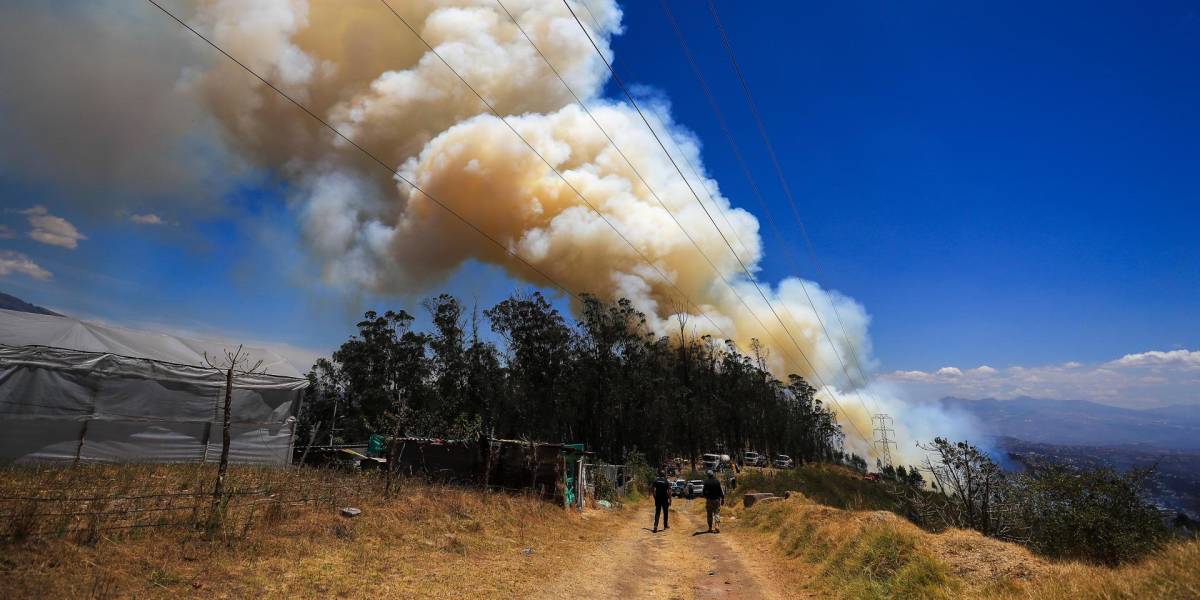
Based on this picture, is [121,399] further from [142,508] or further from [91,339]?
[142,508]

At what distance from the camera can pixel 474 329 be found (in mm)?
53250

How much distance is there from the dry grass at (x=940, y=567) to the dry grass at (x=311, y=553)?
18.4 ft

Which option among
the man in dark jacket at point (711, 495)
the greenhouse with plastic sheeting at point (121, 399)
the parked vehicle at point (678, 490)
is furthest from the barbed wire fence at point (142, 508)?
the parked vehicle at point (678, 490)

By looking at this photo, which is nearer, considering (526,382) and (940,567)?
(940,567)

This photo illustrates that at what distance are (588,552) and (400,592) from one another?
620 centimetres

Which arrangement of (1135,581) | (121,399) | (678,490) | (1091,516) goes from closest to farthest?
1. (1135,581)
2. (1091,516)
3. (121,399)
4. (678,490)

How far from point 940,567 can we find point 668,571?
5435mm

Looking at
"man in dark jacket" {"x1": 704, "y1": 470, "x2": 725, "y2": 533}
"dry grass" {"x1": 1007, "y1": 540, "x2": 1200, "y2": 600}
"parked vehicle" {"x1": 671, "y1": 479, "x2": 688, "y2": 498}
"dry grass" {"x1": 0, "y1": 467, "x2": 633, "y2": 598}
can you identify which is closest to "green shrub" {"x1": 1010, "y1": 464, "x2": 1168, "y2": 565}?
"dry grass" {"x1": 1007, "y1": 540, "x2": 1200, "y2": 600}

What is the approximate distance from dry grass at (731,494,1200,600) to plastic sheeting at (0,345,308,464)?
16.9 m

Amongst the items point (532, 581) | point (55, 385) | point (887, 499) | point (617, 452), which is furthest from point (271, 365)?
point (887, 499)

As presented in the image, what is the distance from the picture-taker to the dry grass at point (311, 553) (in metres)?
6.93

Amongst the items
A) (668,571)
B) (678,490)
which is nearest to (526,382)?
(678,490)

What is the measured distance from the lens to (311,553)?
9.16 metres

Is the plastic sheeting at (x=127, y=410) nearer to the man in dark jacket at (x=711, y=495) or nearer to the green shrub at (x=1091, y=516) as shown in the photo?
the man in dark jacket at (x=711, y=495)
